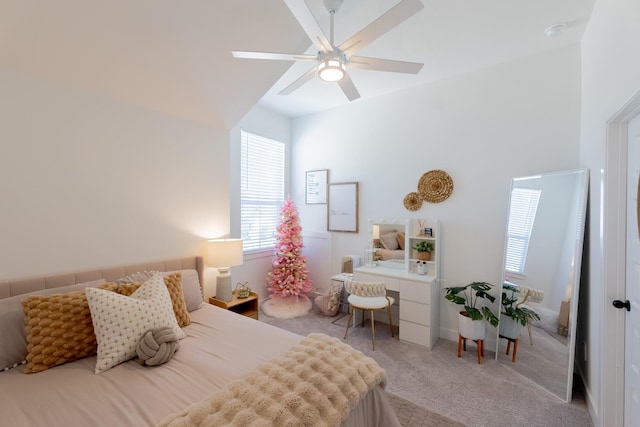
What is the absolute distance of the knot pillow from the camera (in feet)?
4.93

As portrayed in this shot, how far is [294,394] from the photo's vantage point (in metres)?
1.15

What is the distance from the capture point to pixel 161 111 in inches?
100

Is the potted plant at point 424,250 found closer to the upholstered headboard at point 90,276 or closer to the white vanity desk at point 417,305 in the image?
the white vanity desk at point 417,305

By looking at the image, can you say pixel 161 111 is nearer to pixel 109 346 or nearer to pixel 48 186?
pixel 48 186

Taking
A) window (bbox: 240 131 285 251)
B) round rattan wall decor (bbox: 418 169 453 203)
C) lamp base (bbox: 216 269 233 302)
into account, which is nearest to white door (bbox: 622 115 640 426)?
round rattan wall decor (bbox: 418 169 453 203)

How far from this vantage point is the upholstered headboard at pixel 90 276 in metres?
1.77

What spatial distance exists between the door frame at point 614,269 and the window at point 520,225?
0.76 m

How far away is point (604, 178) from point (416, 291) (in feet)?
5.89

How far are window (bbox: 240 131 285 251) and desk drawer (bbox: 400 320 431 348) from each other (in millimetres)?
2229

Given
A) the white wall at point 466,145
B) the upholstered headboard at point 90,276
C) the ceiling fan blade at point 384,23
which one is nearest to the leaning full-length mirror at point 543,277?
the white wall at point 466,145

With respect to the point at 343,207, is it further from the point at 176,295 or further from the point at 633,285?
the point at 633,285

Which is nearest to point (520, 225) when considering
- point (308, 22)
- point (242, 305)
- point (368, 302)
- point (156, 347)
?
point (368, 302)

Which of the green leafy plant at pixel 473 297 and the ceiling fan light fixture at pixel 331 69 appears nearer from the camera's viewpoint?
the ceiling fan light fixture at pixel 331 69

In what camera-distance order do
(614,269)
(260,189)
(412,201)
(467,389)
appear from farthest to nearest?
(260,189) < (412,201) < (467,389) < (614,269)
